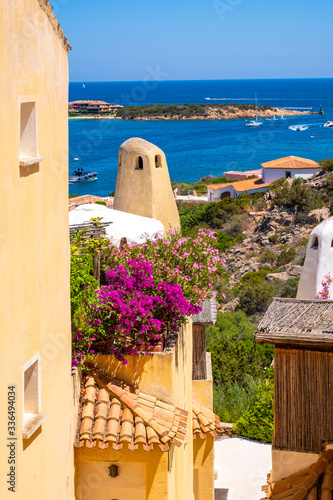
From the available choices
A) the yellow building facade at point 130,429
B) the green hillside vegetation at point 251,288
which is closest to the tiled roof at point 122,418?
the yellow building facade at point 130,429

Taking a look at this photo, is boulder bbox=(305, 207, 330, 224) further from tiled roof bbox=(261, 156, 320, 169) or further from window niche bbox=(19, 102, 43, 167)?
window niche bbox=(19, 102, 43, 167)

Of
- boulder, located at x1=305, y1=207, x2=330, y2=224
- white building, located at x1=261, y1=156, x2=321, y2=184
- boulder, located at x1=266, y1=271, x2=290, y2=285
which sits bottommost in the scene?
boulder, located at x1=266, y1=271, x2=290, y2=285

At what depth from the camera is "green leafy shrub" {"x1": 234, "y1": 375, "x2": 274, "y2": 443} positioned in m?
18.7

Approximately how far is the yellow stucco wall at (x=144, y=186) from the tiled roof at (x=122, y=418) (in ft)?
21.0

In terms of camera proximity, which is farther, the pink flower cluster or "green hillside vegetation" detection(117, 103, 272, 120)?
"green hillside vegetation" detection(117, 103, 272, 120)

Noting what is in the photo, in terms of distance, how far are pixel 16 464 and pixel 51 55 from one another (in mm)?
3498

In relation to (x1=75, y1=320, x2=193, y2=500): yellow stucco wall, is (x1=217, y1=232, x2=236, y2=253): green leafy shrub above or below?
above

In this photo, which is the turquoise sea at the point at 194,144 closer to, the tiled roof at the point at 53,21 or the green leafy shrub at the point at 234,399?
the green leafy shrub at the point at 234,399

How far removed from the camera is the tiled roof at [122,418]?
26.3ft

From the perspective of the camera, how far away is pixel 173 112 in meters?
135

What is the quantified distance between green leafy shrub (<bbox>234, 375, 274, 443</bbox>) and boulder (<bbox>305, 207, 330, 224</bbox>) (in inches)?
785

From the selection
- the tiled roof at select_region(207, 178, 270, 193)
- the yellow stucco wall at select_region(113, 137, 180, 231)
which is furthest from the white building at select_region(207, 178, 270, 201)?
the yellow stucco wall at select_region(113, 137, 180, 231)

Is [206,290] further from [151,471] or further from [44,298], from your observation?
[44,298]

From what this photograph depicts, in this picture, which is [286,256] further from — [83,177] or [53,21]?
[83,177]
